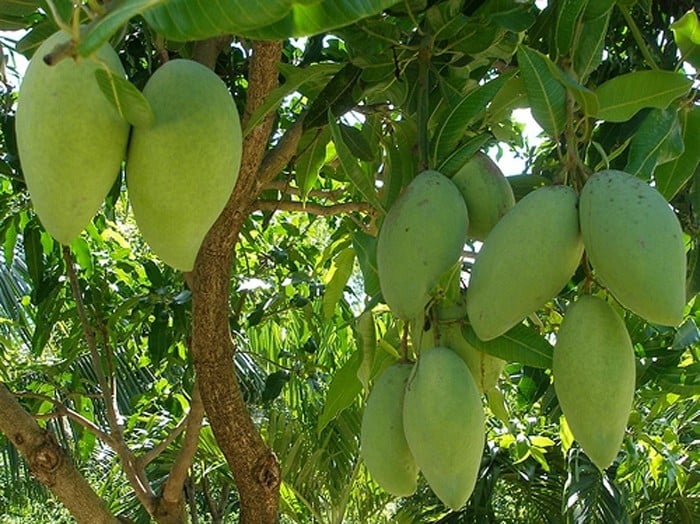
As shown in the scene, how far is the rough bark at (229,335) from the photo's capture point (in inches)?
57.4

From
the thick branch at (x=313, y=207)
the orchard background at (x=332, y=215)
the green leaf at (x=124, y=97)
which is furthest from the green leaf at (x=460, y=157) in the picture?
the thick branch at (x=313, y=207)

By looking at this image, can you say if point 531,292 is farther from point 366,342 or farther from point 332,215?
point 332,215

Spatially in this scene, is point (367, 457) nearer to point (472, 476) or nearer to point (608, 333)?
point (472, 476)

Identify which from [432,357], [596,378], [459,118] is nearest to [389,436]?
[432,357]

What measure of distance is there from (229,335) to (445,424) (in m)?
1.04

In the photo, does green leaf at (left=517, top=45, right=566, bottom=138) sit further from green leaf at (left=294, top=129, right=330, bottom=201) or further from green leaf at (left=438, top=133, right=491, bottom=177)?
green leaf at (left=294, top=129, right=330, bottom=201)

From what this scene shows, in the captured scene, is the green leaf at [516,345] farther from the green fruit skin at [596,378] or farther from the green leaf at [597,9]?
the green leaf at [597,9]

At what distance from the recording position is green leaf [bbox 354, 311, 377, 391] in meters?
1.04

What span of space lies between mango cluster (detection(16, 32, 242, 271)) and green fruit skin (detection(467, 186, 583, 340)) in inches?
8.4

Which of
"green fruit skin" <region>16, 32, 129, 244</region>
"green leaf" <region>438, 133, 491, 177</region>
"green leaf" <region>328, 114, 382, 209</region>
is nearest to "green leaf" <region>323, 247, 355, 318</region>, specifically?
"green leaf" <region>328, 114, 382, 209</region>

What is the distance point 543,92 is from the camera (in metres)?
0.83

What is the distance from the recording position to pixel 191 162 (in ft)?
2.03

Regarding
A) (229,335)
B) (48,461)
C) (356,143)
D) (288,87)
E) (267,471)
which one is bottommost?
(267,471)

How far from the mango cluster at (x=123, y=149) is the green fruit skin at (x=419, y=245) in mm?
182
